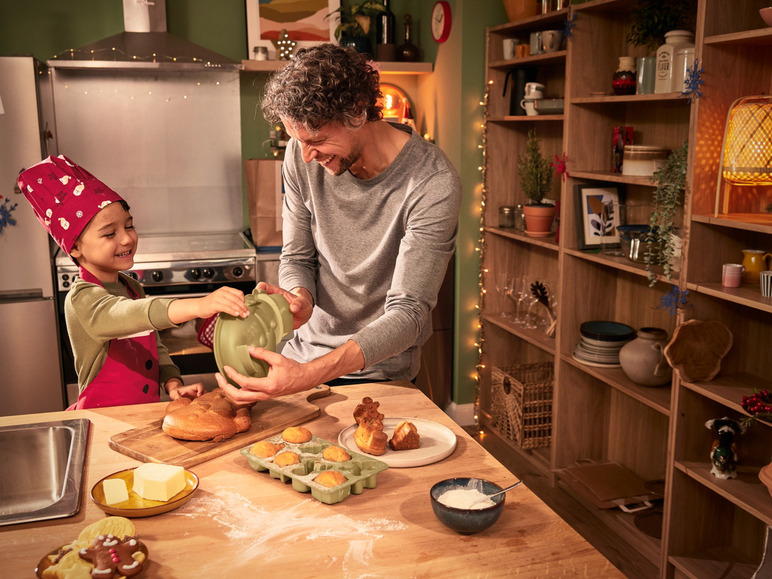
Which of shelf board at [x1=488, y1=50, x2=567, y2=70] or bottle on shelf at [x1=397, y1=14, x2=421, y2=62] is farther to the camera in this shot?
bottle on shelf at [x1=397, y1=14, x2=421, y2=62]

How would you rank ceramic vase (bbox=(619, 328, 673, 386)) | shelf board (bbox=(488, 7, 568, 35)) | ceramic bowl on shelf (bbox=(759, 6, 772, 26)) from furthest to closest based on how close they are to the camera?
shelf board (bbox=(488, 7, 568, 35)) < ceramic vase (bbox=(619, 328, 673, 386)) < ceramic bowl on shelf (bbox=(759, 6, 772, 26))

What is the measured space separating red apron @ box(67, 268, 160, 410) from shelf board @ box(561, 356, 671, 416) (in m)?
1.71

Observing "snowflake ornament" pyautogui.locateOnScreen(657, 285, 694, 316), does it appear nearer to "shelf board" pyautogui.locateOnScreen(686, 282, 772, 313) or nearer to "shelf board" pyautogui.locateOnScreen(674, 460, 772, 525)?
"shelf board" pyautogui.locateOnScreen(686, 282, 772, 313)

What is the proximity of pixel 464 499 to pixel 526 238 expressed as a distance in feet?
7.92

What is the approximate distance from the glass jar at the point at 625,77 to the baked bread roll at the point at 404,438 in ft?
6.25

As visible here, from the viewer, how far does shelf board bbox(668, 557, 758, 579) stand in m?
2.47

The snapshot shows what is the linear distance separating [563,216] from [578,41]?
2.32 feet

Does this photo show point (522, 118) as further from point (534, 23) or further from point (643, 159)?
point (643, 159)

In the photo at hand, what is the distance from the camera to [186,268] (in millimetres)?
3504

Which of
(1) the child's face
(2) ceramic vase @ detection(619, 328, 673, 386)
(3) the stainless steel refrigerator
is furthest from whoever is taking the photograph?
(3) the stainless steel refrigerator

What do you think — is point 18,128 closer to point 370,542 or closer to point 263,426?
point 263,426

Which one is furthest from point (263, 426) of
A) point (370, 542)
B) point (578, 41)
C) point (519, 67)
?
point (519, 67)

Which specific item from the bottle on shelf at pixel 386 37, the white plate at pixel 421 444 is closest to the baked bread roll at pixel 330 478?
the white plate at pixel 421 444

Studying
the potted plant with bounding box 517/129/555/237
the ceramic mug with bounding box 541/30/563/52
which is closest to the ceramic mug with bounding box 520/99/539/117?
the potted plant with bounding box 517/129/555/237
